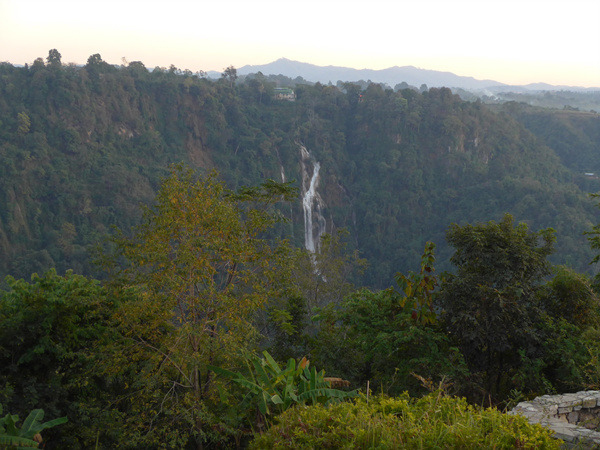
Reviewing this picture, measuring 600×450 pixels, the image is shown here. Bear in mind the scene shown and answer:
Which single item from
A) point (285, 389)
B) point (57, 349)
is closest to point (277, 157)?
point (57, 349)

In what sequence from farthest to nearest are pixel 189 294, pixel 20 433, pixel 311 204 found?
1. pixel 311 204
2. pixel 189 294
3. pixel 20 433

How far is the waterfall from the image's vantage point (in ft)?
158

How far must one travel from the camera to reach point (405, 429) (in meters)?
3.05

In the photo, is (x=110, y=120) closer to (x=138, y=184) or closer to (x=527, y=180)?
(x=138, y=184)

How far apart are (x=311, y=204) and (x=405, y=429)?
158 feet

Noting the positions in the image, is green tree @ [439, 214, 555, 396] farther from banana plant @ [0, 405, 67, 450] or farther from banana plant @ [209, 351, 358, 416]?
banana plant @ [0, 405, 67, 450]

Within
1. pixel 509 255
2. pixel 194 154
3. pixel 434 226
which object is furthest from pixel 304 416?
pixel 194 154

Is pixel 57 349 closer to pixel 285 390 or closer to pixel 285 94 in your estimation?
pixel 285 390

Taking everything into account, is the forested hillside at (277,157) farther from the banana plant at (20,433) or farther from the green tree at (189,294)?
the banana plant at (20,433)

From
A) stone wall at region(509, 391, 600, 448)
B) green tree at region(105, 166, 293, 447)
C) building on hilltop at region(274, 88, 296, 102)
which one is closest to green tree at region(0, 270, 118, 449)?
green tree at region(105, 166, 293, 447)

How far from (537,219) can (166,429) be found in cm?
4393

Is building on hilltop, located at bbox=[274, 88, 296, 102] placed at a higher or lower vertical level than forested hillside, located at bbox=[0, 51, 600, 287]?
higher

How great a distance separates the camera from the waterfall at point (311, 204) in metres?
48.1

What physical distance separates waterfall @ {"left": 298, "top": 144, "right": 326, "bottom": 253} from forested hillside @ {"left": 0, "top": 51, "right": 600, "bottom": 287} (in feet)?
2.87
